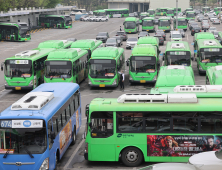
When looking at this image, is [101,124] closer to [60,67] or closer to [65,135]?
[65,135]

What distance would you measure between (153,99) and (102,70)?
14.3 meters

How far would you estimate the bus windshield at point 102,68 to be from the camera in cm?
2669

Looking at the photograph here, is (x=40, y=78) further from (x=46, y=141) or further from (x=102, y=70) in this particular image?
(x=46, y=141)

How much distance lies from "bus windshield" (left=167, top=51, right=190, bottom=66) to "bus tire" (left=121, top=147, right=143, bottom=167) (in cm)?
1694

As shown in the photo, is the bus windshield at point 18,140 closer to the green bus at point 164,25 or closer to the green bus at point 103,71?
the green bus at point 103,71

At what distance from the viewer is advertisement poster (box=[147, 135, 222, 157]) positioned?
12.8 m

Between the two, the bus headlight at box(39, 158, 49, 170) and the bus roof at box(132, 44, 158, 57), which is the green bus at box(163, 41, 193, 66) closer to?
the bus roof at box(132, 44, 158, 57)

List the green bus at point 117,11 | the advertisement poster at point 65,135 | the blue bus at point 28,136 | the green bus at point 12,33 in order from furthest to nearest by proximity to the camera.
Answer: the green bus at point 117,11 < the green bus at point 12,33 < the advertisement poster at point 65,135 < the blue bus at point 28,136

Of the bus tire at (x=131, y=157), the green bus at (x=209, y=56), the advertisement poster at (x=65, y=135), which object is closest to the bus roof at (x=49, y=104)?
the advertisement poster at (x=65, y=135)

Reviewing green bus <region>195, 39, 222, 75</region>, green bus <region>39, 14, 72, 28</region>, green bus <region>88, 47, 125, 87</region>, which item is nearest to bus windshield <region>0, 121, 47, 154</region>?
green bus <region>88, 47, 125, 87</region>

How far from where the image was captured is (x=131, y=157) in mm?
13133

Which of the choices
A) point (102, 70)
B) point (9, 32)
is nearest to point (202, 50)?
point (102, 70)

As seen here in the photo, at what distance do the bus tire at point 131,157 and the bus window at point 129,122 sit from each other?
2.23ft

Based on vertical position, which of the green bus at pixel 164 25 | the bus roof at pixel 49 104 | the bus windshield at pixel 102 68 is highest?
the green bus at pixel 164 25
